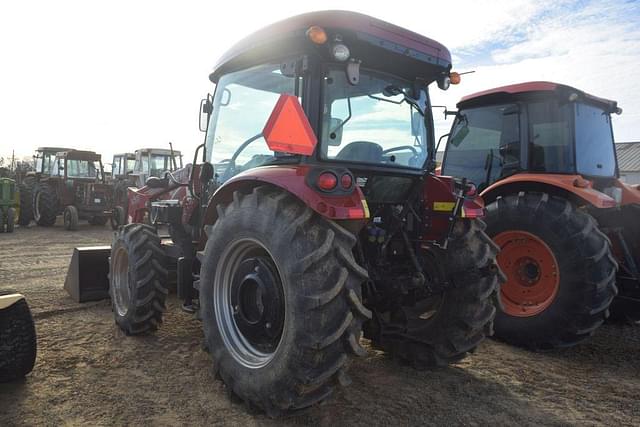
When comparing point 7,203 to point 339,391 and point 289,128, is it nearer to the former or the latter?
point 339,391

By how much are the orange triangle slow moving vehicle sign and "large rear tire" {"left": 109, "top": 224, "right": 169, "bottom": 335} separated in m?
1.99

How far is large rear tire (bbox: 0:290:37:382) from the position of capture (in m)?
2.99

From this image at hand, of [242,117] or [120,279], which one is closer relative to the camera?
[242,117]

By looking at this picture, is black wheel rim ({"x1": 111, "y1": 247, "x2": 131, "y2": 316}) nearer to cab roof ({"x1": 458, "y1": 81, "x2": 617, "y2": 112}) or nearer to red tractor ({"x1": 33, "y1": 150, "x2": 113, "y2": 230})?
cab roof ({"x1": 458, "y1": 81, "x2": 617, "y2": 112})

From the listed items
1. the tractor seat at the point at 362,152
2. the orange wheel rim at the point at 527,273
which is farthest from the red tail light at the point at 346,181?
the orange wheel rim at the point at 527,273

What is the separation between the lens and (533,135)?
4.97 meters

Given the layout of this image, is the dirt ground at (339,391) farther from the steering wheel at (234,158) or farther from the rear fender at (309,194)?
the steering wheel at (234,158)

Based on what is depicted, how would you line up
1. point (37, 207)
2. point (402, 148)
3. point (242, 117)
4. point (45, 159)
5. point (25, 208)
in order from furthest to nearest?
point (45, 159) < point (37, 207) < point (25, 208) < point (242, 117) < point (402, 148)

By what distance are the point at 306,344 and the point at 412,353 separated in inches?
56.6

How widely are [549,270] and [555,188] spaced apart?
80 cm

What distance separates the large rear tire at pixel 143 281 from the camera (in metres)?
3.96

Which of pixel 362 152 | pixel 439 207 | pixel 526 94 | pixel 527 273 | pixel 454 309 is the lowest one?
pixel 454 309

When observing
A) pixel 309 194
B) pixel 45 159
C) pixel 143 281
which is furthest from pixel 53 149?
pixel 309 194

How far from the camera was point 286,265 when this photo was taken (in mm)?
2512
